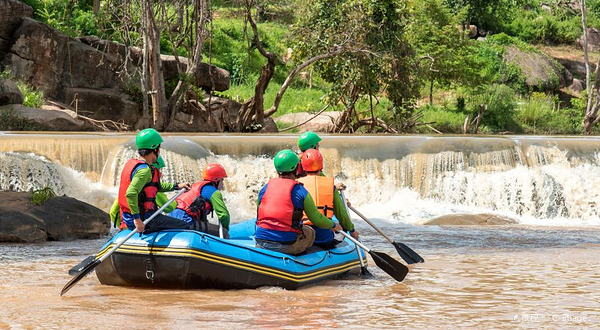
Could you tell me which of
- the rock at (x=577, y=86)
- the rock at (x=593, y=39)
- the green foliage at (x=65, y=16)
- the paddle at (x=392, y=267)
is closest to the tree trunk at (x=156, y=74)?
the green foliage at (x=65, y=16)

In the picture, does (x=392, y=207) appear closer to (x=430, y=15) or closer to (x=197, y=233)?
(x=197, y=233)

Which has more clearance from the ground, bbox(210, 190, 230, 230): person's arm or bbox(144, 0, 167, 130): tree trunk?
bbox(144, 0, 167, 130): tree trunk

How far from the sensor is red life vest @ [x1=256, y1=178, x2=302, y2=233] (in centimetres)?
722

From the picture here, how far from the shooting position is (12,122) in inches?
777

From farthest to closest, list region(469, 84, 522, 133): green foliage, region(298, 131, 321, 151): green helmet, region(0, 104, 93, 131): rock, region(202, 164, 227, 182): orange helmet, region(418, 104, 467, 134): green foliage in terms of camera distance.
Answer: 1. region(469, 84, 522, 133): green foliage
2. region(418, 104, 467, 134): green foliage
3. region(0, 104, 93, 131): rock
4. region(298, 131, 321, 151): green helmet
5. region(202, 164, 227, 182): orange helmet

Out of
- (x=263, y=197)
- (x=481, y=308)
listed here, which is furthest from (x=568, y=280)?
(x=263, y=197)

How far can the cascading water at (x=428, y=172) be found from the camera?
15.0 m

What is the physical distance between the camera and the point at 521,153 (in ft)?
53.2

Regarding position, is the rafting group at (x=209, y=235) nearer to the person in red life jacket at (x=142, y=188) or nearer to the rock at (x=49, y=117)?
the person in red life jacket at (x=142, y=188)

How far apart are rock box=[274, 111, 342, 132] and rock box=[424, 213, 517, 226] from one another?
11.2 metres

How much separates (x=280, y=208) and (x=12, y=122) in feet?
45.6

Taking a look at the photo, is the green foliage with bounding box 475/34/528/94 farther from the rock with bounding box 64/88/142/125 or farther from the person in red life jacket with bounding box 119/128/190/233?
the person in red life jacket with bounding box 119/128/190/233

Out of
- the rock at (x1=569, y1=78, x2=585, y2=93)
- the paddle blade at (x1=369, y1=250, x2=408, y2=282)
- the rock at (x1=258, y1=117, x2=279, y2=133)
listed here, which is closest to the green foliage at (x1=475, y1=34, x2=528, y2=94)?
the rock at (x1=569, y1=78, x2=585, y2=93)

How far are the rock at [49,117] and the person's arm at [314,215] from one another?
14.0 m
